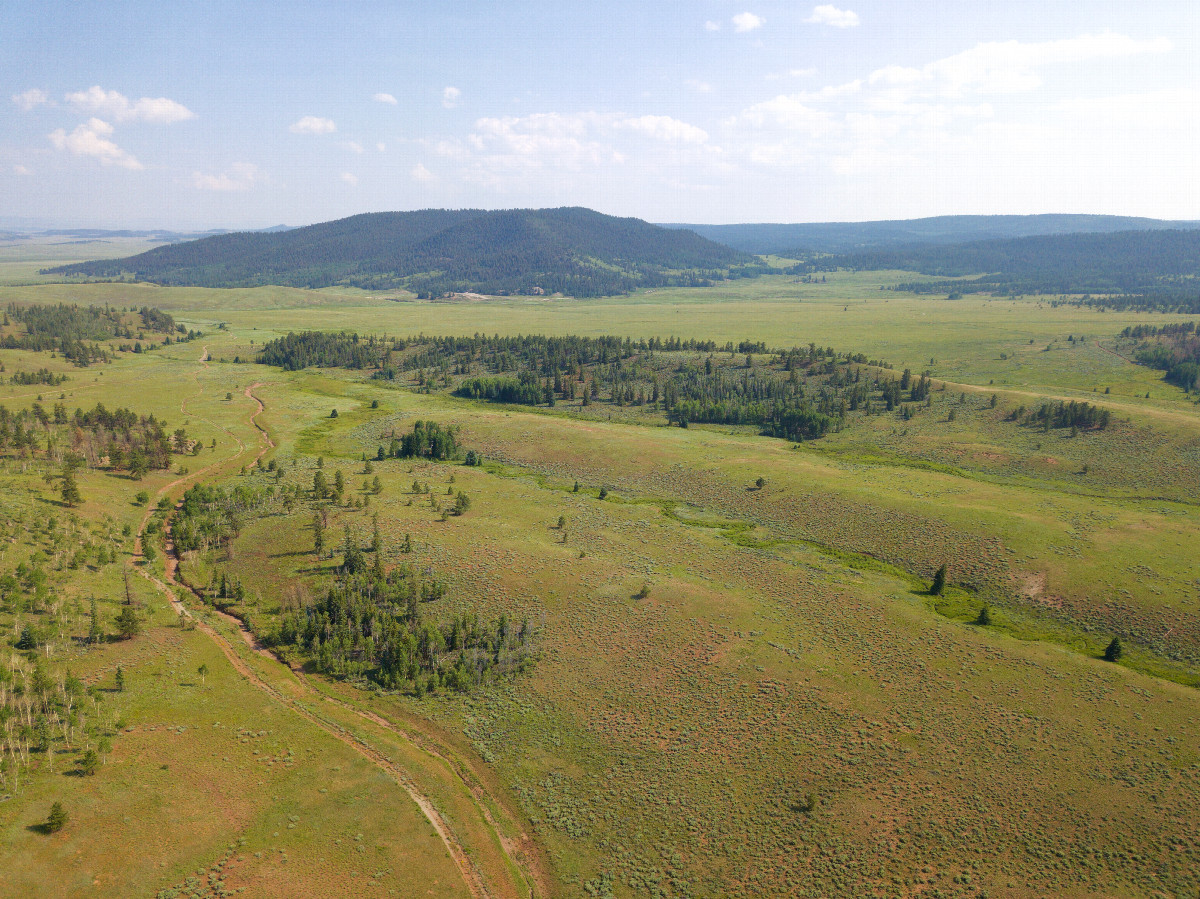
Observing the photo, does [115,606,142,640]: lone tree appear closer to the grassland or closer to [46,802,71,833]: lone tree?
the grassland

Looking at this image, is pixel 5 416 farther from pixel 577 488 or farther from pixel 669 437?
pixel 669 437

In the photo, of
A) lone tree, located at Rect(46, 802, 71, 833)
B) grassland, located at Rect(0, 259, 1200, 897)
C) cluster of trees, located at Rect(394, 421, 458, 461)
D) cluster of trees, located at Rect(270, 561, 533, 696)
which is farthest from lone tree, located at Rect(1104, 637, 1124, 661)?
cluster of trees, located at Rect(394, 421, 458, 461)

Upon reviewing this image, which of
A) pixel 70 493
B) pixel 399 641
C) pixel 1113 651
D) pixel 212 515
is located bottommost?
pixel 1113 651

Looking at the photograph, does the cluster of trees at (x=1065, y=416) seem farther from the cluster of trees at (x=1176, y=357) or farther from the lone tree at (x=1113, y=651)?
the lone tree at (x=1113, y=651)

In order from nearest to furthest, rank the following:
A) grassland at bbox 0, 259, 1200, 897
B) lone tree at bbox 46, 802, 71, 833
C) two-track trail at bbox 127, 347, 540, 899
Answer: lone tree at bbox 46, 802, 71, 833 < two-track trail at bbox 127, 347, 540, 899 < grassland at bbox 0, 259, 1200, 897

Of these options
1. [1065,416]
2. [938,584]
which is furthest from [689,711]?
[1065,416]

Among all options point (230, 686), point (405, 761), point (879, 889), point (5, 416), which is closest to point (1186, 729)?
point (879, 889)

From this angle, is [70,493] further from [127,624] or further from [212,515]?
[127,624]
